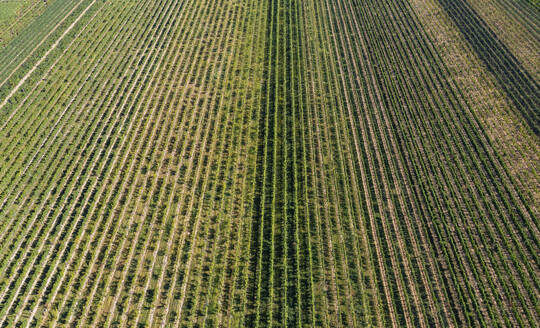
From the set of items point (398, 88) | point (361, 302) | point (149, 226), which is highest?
point (398, 88)

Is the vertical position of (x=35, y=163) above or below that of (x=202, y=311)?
above

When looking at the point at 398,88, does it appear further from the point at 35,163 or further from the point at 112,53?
the point at 35,163

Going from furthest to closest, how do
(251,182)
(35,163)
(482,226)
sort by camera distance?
1. (35,163)
2. (251,182)
3. (482,226)

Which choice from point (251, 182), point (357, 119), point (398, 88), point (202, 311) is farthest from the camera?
point (398, 88)

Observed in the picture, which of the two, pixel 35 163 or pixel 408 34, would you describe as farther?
pixel 408 34

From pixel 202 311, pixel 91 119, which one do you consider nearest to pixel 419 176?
pixel 202 311

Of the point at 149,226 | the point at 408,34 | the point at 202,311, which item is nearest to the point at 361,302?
the point at 202,311
